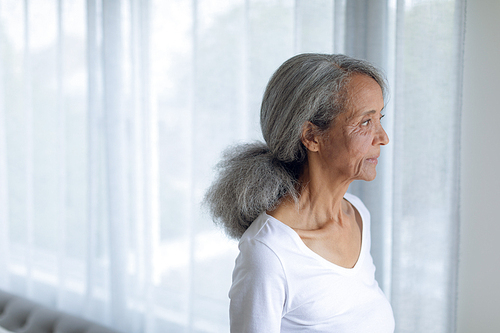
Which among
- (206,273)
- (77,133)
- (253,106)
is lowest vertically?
(206,273)

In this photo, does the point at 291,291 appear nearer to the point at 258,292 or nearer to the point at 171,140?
the point at 258,292

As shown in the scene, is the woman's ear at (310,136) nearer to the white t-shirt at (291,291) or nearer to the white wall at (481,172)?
the white t-shirt at (291,291)

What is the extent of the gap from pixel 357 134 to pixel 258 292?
0.32 metres

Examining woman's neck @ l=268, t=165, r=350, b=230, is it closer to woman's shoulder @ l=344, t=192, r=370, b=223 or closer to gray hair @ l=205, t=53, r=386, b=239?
gray hair @ l=205, t=53, r=386, b=239

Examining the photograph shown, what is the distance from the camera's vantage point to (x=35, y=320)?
1456mm

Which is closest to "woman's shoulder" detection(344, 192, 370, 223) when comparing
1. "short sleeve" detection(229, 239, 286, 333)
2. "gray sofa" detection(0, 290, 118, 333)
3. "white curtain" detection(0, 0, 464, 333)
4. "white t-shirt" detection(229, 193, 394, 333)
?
"white curtain" detection(0, 0, 464, 333)

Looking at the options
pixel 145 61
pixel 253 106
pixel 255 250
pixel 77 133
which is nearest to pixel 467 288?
pixel 255 250

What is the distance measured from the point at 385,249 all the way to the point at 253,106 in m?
0.53

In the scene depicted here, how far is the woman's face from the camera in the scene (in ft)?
2.19

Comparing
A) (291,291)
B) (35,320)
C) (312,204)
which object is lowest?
(35,320)

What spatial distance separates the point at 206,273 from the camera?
123 cm

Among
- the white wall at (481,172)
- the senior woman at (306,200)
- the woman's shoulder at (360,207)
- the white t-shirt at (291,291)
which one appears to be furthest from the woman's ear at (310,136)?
the white wall at (481,172)

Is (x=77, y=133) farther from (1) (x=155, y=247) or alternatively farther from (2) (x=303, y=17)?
(2) (x=303, y=17)

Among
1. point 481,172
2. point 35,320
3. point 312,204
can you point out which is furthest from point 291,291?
point 35,320
